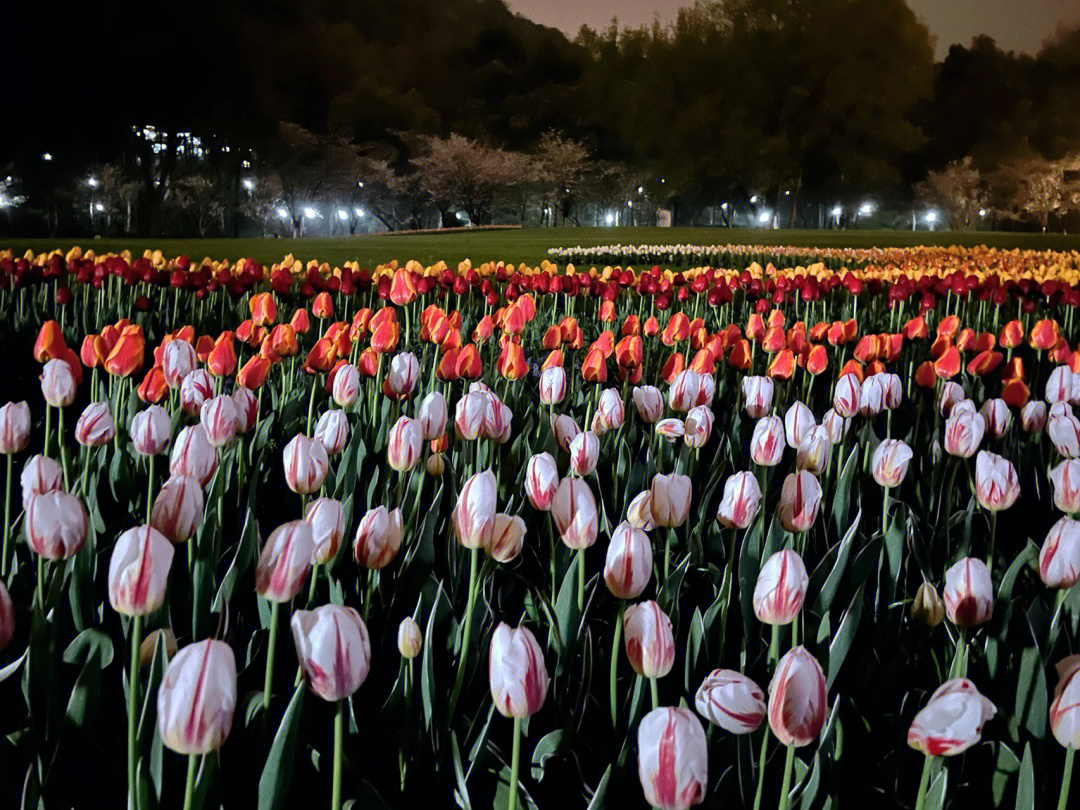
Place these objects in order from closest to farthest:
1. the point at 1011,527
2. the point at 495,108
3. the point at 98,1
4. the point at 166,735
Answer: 1. the point at 166,735
2. the point at 1011,527
3. the point at 98,1
4. the point at 495,108

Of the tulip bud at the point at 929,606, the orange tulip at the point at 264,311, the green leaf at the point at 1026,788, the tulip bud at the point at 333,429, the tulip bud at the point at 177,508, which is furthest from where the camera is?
the orange tulip at the point at 264,311

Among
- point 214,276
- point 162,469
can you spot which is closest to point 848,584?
point 162,469

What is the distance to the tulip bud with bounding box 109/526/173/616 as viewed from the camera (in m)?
0.98

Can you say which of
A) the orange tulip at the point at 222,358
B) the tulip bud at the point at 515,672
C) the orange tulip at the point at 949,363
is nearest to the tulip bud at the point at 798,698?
the tulip bud at the point at 515,672

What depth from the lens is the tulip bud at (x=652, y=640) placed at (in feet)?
3.36

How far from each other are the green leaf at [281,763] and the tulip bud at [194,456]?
0.70 meters

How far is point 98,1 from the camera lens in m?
21.6

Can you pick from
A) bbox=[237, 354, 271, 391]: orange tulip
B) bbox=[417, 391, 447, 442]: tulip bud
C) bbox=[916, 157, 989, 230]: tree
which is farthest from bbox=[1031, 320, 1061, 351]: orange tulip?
bbox=[916, 157, 989, 230]: tree

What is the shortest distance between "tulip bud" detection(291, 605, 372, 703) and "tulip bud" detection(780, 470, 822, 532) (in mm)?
853

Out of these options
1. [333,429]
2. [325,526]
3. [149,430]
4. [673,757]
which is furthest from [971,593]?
[149,430]

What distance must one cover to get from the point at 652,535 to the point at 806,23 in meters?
45.4

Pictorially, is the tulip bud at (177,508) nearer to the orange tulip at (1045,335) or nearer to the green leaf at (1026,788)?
the green leaf at (1026,788)

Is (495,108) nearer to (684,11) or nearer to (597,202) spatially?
(597,202)

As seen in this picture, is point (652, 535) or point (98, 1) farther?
point (98, 1)
